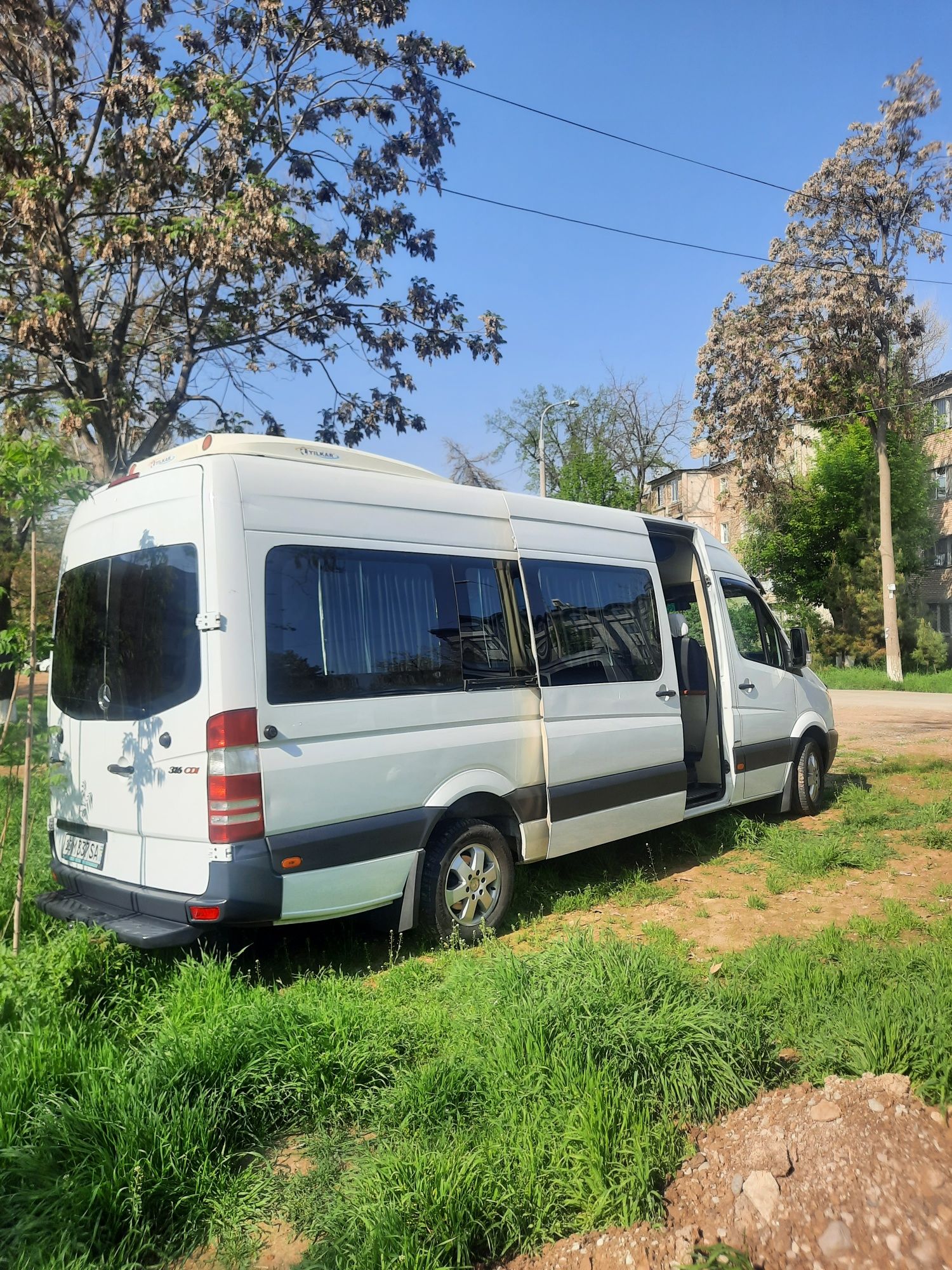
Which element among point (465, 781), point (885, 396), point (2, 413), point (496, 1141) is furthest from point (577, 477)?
point (496, 1141)

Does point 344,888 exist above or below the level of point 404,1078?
above

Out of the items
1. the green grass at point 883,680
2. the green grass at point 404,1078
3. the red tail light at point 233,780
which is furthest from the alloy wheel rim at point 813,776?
the green grass at point 883,680

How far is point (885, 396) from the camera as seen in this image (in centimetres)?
2664

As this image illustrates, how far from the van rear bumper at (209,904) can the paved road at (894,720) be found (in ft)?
27.6

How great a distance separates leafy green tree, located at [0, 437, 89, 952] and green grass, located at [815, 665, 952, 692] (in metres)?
24.5

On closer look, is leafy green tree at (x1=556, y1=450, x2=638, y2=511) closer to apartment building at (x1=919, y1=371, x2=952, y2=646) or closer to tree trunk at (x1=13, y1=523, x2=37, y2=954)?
apartment building at (x1=919, y1=371, x2=952, y2=646)

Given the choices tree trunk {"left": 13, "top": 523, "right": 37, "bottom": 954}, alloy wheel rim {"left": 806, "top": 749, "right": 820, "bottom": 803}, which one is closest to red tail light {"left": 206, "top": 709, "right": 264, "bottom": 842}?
tree trunk {"left": 13, "top": 523, "right": 37, "bottom": 954}

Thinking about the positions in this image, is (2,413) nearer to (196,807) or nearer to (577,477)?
(196,807)

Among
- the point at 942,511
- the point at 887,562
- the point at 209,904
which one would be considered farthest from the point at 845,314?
the point at 209,904

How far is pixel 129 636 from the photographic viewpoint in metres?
4.60

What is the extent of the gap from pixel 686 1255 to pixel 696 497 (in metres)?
48.2

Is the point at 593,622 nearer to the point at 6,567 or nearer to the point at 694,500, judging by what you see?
the point at 6,567

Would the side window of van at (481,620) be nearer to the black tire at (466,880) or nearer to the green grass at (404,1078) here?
the black tire at (466,880)

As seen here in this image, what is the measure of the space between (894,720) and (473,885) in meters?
14.5
